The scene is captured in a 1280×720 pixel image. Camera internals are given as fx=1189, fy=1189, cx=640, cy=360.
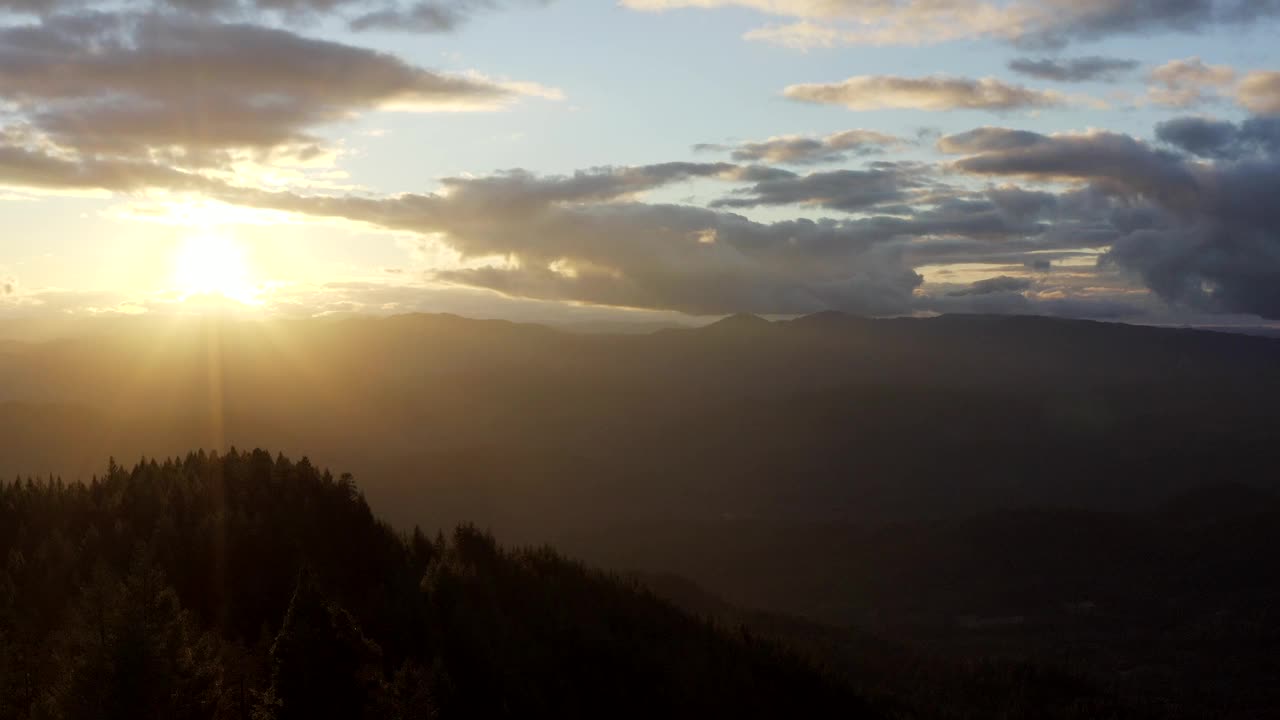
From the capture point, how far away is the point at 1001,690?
86562 millimetres

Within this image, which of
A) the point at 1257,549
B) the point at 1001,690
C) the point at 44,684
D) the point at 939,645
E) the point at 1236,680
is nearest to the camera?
the point at 44,684

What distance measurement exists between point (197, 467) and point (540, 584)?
441 inches

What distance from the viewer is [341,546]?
103 ft

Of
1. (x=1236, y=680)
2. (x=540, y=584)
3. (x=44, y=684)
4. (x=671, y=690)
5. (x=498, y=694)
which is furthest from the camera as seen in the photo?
(x=1236, y=680)

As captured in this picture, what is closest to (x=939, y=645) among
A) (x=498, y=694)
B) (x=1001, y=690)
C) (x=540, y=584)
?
(x=1001, y=690)

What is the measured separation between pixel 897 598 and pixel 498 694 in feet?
573

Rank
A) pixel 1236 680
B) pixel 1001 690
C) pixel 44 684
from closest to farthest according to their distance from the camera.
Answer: pixel 44 684 < pixel 1001 690 < pixel 1236 680

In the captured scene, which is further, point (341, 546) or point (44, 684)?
point (341, 546)

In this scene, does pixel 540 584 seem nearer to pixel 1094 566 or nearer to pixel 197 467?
pixel 197 467

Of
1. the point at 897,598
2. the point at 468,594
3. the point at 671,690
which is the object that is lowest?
the point at 897,598

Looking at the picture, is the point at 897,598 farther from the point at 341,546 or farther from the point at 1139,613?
the point at 341,546

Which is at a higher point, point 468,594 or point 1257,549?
point 468,594

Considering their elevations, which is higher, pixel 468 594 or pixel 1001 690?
pixel 468 594

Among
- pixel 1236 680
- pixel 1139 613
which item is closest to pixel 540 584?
pixel 1236 680
